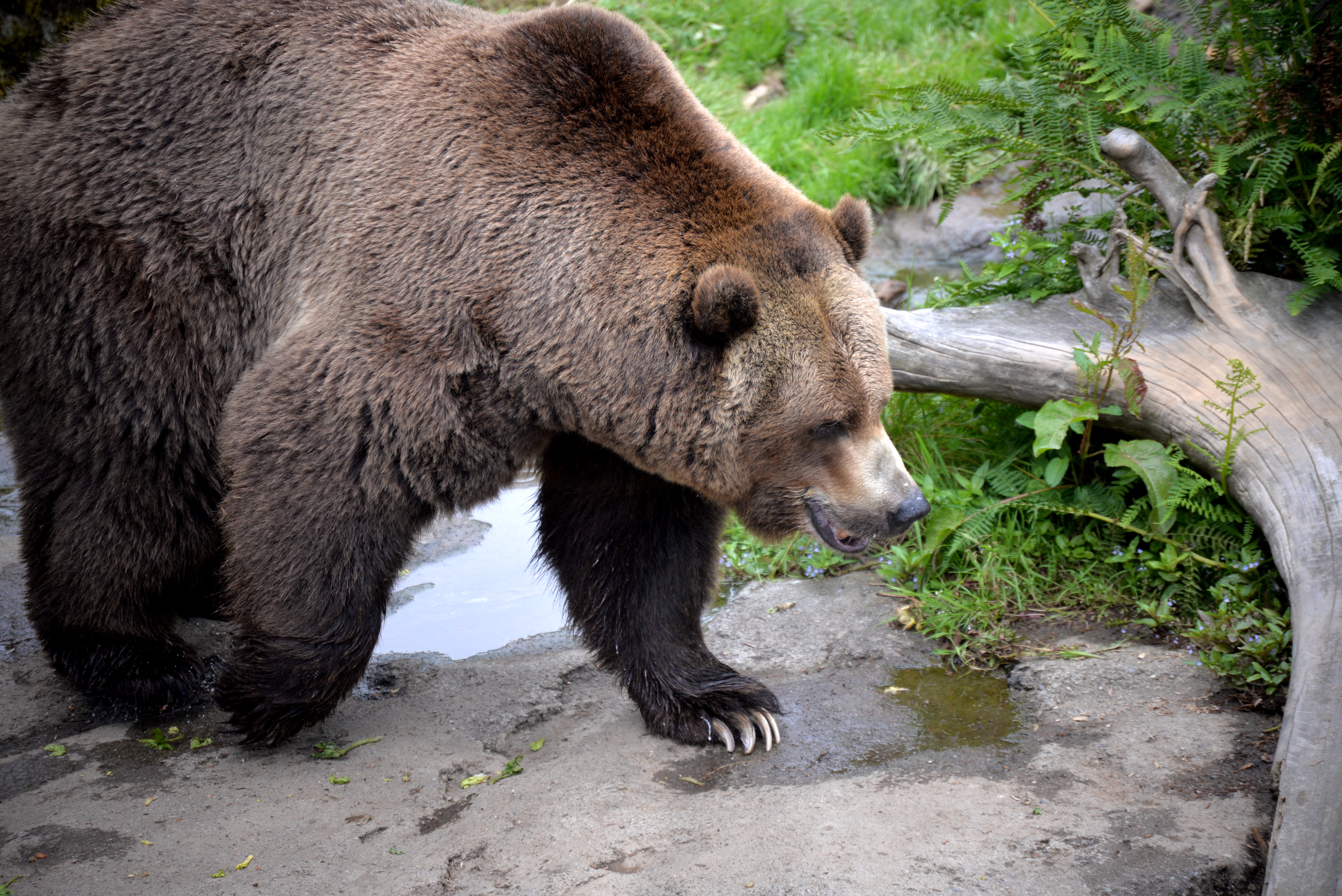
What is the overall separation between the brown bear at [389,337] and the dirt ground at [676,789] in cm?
26

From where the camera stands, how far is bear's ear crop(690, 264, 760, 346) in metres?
3.05

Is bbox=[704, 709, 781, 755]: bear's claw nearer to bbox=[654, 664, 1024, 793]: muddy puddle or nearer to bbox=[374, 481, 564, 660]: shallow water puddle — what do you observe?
bbox=[654, 664, 1024, 793]: muddy puddle

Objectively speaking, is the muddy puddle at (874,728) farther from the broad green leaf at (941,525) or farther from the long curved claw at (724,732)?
the broad green leaf at (941,525)

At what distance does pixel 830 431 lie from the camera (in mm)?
3303

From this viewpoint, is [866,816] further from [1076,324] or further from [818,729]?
[1076,324]

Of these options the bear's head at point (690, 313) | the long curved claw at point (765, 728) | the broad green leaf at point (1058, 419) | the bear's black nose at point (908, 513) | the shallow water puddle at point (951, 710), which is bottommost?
the shallow water puddle at point (951, 710)

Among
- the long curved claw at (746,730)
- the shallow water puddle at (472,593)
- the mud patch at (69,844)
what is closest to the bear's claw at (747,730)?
the long curved claw at (746,730)

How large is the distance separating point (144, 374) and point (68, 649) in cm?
115

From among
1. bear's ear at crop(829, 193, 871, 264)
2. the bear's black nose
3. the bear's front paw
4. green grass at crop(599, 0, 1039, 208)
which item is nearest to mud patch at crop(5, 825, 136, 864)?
the bear's front paw

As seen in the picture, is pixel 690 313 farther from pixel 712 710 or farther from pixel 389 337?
pixel 712 710

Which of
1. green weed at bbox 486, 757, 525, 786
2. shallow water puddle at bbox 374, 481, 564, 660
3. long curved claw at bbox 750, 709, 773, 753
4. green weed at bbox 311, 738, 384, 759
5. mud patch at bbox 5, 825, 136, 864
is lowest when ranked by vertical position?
shallow water puddle at bbox 374, 481, 564, 660

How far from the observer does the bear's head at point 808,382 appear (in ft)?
10.6

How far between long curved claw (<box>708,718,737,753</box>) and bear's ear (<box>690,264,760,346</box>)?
4.64 feet

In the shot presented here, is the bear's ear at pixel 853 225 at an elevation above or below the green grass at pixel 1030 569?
above
